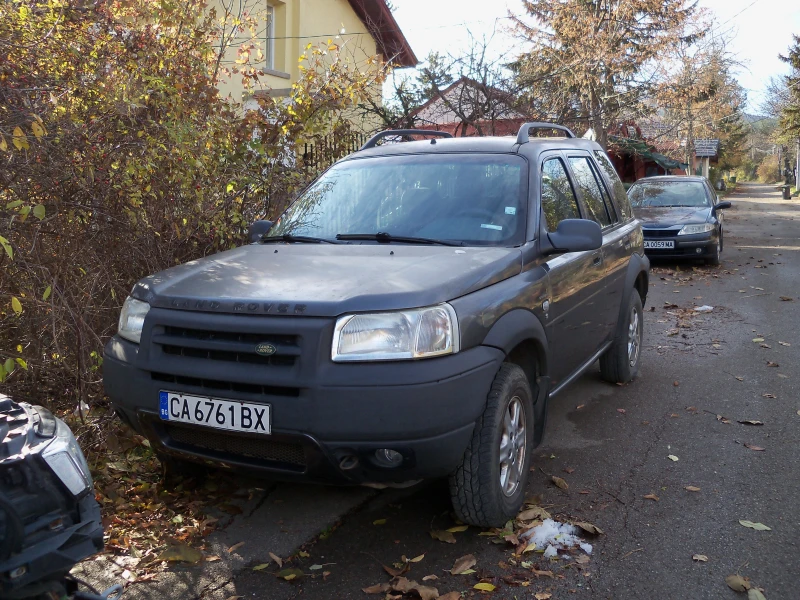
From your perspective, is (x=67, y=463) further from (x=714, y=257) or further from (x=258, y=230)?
(x=714, y=257)

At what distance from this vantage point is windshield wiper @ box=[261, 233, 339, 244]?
171 inches

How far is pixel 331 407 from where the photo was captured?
305 cm

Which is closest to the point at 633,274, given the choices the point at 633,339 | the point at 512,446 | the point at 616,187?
the point at 633,339

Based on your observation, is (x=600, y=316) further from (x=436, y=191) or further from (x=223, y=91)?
(x=223, y=91)

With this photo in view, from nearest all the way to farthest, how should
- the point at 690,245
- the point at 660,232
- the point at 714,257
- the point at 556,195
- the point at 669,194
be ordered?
the point at 556,195 → the point at 690,245 → the point at 660,232 → the point at 714,257 → the point at 669,194

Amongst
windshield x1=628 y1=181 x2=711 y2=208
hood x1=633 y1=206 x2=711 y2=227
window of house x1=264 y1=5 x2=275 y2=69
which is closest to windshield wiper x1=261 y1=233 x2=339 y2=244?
hood x1=633 y1=206 x2=711 y2=227

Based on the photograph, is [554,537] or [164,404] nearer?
[164,404]

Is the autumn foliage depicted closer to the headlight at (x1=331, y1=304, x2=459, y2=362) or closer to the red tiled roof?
the headlight at (x1=331, y1=304, x2=459, y2=362)

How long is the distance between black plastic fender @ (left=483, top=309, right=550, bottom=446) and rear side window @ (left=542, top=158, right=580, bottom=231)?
0.77 metres

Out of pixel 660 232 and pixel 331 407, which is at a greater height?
pixel 660 232

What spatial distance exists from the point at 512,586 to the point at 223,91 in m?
13.6

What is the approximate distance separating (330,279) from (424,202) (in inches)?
46.4

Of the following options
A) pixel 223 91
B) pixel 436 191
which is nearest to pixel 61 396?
pixel 436 191

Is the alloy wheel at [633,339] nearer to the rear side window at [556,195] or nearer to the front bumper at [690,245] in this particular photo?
the rear side window at [556,195]
